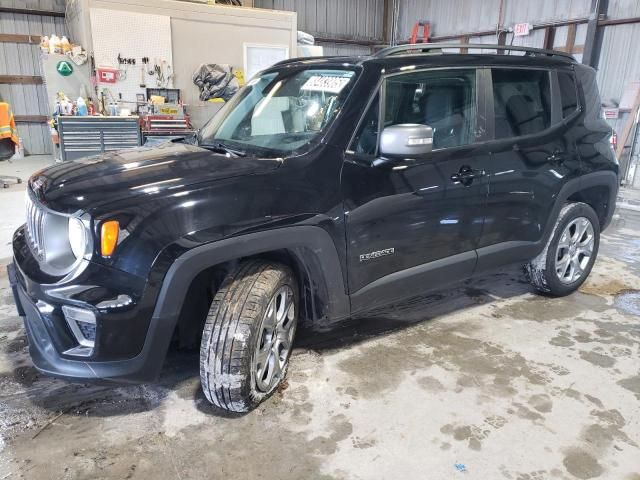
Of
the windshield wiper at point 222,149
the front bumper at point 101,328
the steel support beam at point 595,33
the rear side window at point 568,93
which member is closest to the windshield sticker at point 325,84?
the windshield wiper at point 222,149

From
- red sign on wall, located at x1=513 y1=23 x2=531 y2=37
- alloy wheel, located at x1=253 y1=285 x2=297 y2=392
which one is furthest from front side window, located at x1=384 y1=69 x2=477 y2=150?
red sign on wall, located at x1=513 y1=23 x2=531 y2=37

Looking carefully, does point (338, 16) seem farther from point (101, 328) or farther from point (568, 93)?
point (101, 328)

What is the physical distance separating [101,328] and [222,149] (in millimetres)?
1054

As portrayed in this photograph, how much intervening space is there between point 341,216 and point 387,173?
351 mm

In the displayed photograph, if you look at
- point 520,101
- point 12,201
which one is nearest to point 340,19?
point 12,201

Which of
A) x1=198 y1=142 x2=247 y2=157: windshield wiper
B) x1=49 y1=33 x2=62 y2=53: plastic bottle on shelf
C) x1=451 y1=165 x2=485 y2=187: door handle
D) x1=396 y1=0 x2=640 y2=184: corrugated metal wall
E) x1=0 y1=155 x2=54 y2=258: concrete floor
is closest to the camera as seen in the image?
x1=198 y1=142 x2=247 y2=157: windshield wiper

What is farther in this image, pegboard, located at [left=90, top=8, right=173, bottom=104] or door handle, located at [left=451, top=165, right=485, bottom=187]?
pegboard, located at [left=90, top=8, right=173, bottom=104]

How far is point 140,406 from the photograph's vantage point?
231 centimetres

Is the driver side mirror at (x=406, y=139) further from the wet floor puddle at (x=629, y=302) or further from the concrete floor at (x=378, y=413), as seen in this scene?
the wet floor puddle at (x=629, y=302)

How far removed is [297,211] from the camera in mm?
2141

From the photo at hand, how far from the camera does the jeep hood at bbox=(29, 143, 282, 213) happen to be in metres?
1.92

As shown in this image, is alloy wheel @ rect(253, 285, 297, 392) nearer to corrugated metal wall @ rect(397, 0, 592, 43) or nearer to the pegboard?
the pegboard

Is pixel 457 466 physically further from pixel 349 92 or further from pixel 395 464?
pixel 349 92

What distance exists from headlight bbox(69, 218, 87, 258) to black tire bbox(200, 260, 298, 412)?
0.56 metres
